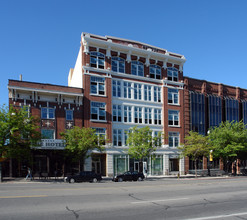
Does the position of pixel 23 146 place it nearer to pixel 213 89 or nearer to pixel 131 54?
pixel 131 54

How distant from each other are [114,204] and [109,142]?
26.5 metres

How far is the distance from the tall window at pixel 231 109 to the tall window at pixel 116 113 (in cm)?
2375

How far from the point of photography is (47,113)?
117 ft

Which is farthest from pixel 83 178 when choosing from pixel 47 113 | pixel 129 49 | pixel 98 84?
pixel 129 49

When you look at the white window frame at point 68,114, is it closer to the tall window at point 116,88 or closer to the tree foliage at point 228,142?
the tall window at point 116,88

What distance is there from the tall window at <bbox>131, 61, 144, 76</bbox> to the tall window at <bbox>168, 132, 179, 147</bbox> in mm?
11653

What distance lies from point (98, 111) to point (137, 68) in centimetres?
1050

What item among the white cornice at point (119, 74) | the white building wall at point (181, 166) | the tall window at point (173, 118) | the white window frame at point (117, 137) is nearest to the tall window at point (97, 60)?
the white cornice at point (119, 74)

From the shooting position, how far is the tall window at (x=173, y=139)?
1750 inches

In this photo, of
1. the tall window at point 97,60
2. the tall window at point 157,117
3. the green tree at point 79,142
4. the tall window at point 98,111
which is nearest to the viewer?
the green tree at point 79,142

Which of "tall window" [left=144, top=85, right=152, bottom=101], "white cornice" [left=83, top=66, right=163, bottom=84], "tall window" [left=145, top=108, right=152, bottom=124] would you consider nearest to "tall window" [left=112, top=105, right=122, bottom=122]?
"tall window" [left=145, top=108, right=152, bottom=124]

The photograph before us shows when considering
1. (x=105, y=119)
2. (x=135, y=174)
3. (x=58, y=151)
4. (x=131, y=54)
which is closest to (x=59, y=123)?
(x=58, y=151)

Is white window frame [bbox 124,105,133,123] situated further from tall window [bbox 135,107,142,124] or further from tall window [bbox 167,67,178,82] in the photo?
tall window [bbox 167,67,178,82]

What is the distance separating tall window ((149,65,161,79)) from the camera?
1752 inches
